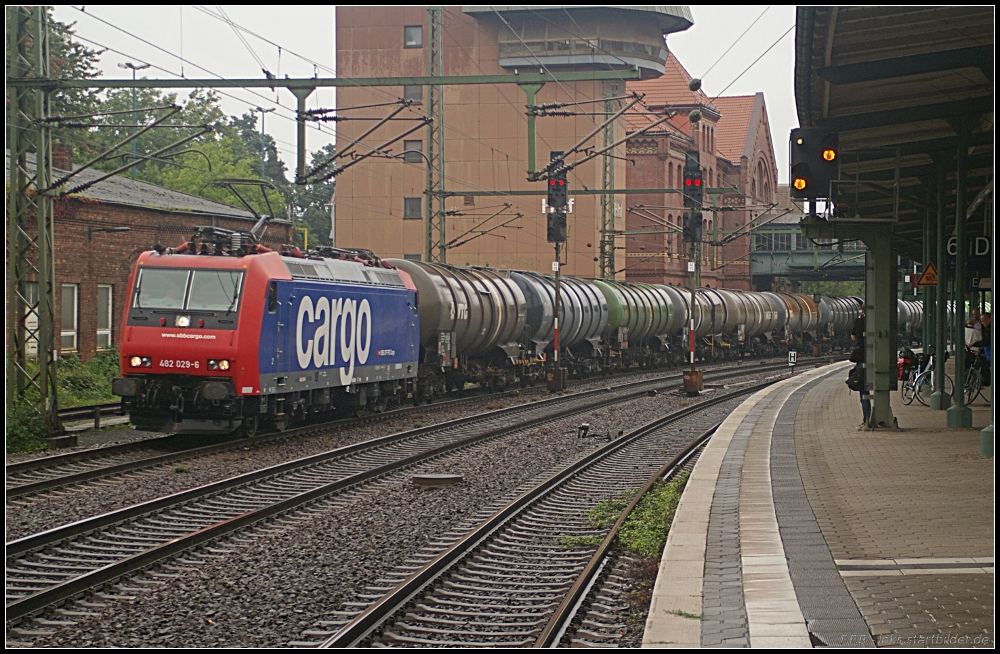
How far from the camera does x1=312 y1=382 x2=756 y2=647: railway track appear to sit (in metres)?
7.11

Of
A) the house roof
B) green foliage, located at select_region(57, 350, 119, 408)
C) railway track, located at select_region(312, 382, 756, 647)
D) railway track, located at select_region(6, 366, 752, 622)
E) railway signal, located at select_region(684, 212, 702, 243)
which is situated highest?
the house roof

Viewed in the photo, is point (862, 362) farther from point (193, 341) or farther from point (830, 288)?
point (830, 288)

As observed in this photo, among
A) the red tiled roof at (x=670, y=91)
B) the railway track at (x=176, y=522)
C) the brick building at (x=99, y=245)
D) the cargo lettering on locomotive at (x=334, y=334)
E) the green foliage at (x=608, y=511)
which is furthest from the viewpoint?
the red tiled roof at (x=670, y=91)

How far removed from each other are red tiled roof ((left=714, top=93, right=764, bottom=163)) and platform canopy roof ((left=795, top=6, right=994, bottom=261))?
5982cm

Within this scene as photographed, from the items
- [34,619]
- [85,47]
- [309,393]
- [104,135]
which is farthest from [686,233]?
[104,135]

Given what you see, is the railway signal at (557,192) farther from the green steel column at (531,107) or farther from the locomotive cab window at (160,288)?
the locomotive cab window at (160,288)

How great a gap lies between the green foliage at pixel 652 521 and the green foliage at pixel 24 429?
30.0 ft

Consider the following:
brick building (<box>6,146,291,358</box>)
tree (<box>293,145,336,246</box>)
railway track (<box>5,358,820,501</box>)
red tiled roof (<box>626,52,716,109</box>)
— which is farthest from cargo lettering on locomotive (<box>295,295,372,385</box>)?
tree (<box>293,145,336,246</box>)

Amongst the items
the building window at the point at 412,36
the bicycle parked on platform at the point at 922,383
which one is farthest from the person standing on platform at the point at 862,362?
the building window at the point at 412,36

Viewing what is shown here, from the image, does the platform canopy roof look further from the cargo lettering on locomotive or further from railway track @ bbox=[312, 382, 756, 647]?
the cargo lettering on locomotive

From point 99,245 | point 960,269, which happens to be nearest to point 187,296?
point 960,269

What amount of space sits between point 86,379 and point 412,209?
33.8 metres

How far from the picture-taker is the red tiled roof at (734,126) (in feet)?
260

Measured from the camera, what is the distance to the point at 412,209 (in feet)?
193
